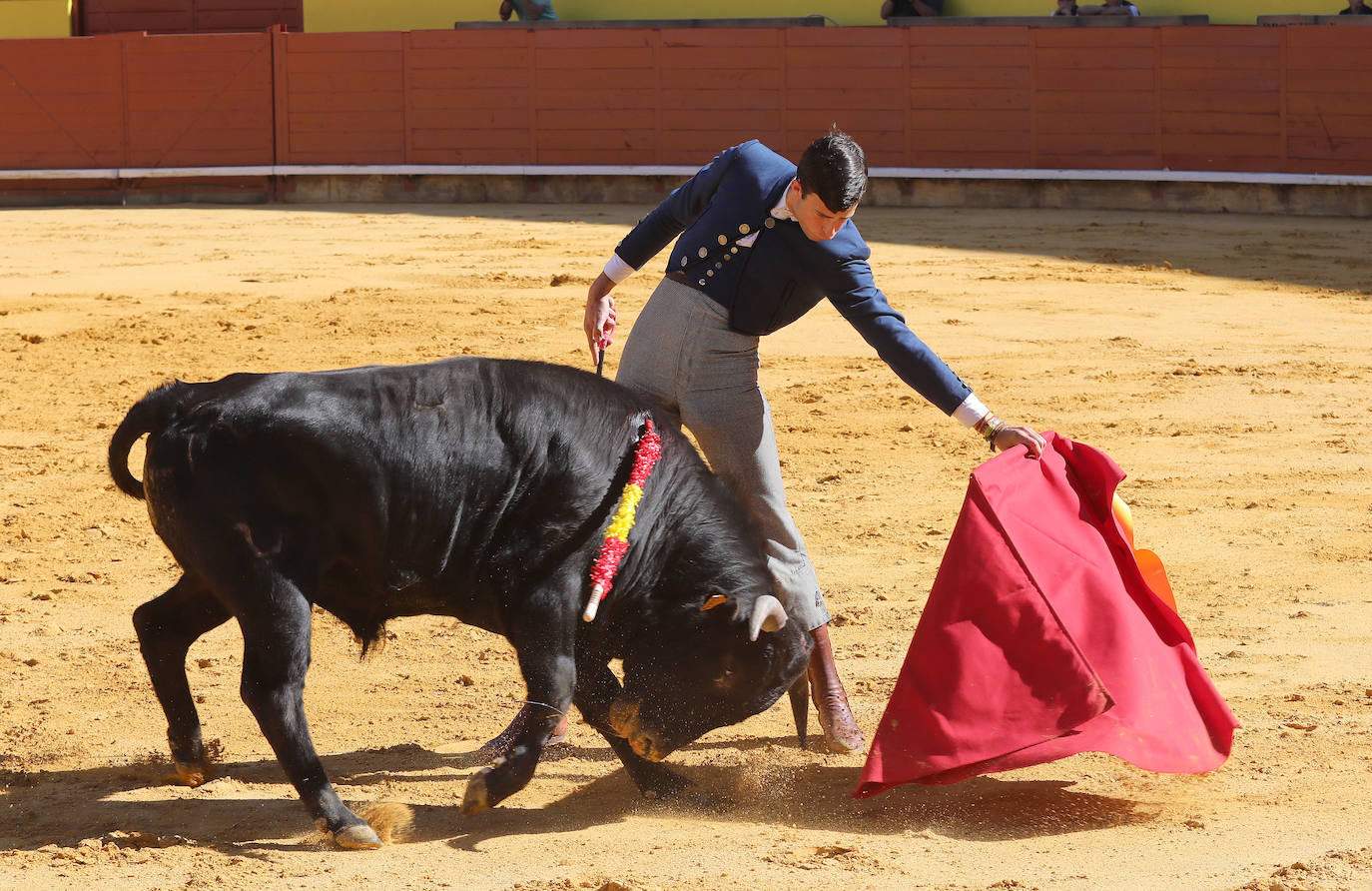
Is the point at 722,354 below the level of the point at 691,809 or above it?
above

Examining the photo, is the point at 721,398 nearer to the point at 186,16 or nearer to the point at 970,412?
the point at 970,412

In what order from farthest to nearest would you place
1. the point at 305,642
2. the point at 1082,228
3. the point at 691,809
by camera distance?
the point at 1082,228 < the point at 691,809 < the point at 305,642

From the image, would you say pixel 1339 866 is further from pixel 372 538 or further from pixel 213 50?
pixel 213 50

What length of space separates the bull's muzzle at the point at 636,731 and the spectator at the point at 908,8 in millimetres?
10352


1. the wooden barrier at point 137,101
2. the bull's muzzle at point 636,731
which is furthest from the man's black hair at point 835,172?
the wooden barrier at point 137,101

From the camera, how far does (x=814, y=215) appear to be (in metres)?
2.62

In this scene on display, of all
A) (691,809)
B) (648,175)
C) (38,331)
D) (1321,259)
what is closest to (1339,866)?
(691,809)

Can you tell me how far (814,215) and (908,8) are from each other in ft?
33.6

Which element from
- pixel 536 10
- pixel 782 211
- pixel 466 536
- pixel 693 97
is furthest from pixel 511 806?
pixel 536 10

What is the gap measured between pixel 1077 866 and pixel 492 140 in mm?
11185

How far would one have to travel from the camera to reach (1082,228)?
34.7 feet

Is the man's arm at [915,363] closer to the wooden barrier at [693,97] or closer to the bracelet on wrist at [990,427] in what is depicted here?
the bracelet on wrist at [990,427]

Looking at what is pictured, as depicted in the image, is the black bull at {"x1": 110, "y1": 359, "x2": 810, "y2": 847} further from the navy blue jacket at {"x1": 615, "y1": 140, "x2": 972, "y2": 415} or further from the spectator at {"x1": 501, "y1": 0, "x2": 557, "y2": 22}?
the spectator at {"x1": 501, "y1": 0, "x2": 557, "y2": 22}

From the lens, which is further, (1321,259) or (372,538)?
(1321,259)
